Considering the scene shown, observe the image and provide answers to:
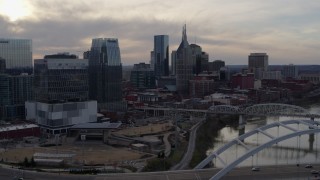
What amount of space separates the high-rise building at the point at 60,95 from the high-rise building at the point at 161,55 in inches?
2302

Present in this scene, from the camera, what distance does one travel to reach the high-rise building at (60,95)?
107 feet

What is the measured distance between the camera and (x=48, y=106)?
32094mm

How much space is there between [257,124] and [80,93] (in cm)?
1494

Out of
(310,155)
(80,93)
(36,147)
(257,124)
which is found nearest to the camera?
(310,155)

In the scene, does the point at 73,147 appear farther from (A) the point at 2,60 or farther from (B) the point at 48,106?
(A) the point at 2,60

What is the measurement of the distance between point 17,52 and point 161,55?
55.3 meters

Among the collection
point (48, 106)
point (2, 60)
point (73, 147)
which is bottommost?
point (73, 147)

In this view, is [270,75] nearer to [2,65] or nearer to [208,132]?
[208,132]

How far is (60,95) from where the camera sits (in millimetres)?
33094

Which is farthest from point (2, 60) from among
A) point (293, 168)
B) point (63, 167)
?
point (293, 168)

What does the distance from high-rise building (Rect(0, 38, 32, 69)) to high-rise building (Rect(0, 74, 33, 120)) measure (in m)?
2.41

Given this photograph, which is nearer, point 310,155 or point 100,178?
point 100,178

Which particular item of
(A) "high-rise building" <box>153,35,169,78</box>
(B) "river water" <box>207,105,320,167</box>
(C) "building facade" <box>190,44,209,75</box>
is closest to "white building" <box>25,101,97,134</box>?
(B) "river water" <box>207,105,320,167</box>

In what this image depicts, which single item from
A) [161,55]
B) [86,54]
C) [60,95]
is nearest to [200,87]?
[86,54]
